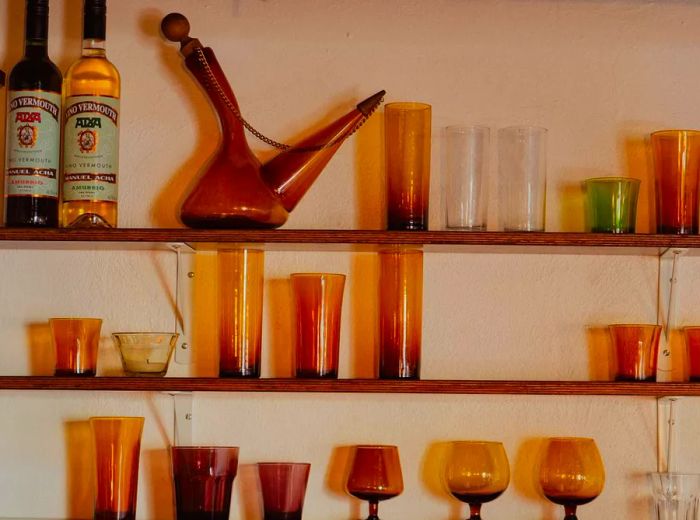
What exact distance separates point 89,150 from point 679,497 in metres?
1.16

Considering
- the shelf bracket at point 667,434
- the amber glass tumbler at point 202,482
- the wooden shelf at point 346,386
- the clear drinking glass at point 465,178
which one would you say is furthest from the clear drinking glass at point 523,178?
the amber glass tumbler at point 202,482

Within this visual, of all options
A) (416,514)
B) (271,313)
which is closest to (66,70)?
(271,313)

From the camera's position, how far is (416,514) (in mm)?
1919

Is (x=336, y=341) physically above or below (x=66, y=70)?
below

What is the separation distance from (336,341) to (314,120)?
16.9 inches

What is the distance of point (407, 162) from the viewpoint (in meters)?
1.84

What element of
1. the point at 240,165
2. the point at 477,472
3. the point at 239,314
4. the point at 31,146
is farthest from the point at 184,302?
the point at 477,472

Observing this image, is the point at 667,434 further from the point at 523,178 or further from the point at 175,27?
the point at 175,27

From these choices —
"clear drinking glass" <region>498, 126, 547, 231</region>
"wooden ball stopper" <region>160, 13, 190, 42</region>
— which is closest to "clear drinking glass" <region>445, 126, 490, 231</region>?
"clear drinking glass" <region>498, 126, 547, 231</region>

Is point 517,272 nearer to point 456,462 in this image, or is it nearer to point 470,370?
point 470,370

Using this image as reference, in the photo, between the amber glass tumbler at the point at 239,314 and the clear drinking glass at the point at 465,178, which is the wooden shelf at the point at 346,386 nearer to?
the amber glass tumbler at the point at 239,314

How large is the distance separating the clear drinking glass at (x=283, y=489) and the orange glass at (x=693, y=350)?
0.67 m

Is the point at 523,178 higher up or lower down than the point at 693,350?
higher up

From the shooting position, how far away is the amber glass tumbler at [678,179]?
1842mm
